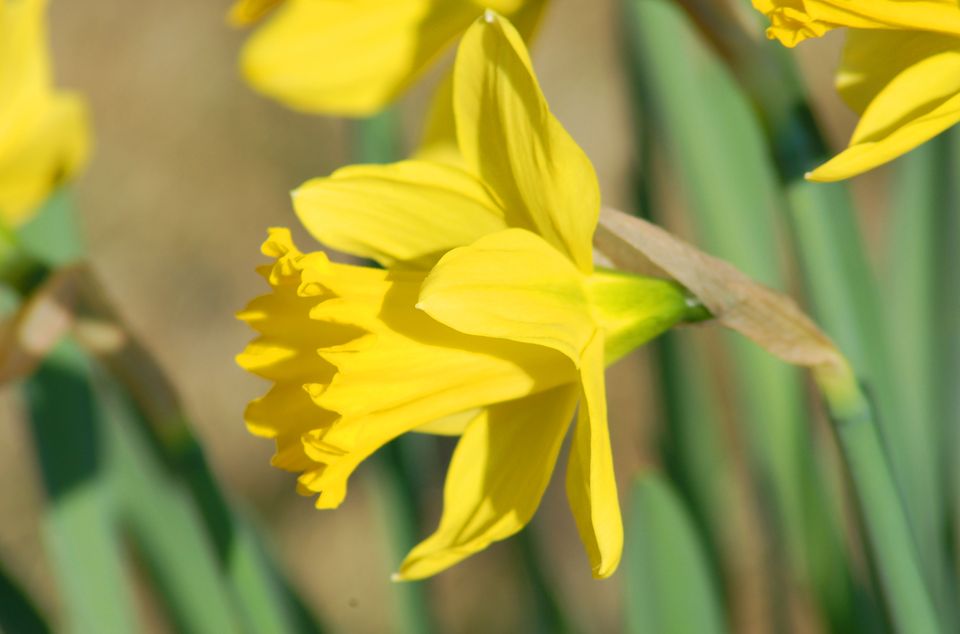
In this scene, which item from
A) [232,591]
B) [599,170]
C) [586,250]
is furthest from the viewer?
[599,170]

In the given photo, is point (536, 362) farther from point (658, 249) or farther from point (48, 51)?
point (48, 51)

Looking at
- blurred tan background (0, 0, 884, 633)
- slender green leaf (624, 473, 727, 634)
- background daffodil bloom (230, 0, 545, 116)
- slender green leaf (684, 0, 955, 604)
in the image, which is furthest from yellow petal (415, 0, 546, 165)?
blurred tan background (0, 0, 884, 633)

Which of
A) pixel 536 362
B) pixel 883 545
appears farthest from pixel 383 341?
pixel 883 545

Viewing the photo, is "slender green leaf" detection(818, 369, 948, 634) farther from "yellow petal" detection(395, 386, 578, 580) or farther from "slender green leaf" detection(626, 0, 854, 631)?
"slender green leaf" detection(626, 0, 854, 631)

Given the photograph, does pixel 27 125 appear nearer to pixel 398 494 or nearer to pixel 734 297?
pixel 398 494

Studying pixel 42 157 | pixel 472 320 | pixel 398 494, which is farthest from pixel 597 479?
pixel 42 157
